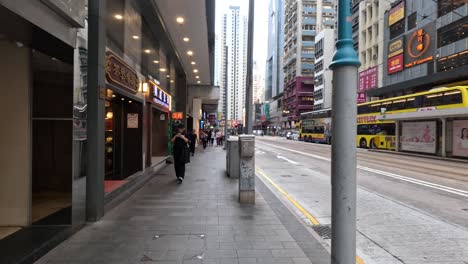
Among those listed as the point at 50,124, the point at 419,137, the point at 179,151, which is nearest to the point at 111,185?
the point at 179,151

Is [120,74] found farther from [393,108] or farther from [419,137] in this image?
[393,108]

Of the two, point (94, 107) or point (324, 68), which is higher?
point (324, 68)

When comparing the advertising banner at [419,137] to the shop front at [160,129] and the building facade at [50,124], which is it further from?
the building facade at [50,124]

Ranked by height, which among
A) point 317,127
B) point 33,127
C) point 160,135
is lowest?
point 160,135

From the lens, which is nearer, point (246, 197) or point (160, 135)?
point (246, 197)

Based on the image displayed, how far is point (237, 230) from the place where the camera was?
5.57 m

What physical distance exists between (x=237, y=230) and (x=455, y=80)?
3304cm

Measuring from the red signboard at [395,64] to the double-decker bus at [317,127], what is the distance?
9941mm

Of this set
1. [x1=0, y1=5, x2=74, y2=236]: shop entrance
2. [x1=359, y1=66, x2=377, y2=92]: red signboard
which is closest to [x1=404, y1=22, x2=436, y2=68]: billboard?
[x1=359, y1=66, x2=377, y2=92]: red signboard

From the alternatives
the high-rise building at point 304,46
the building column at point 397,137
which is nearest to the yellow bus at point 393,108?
the building column at point 397,137

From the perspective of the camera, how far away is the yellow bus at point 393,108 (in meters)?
21.4

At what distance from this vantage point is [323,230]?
5.98 metres

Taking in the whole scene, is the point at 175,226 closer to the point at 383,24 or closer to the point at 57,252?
the point at 57,252

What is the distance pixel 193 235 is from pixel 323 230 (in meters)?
2.32
